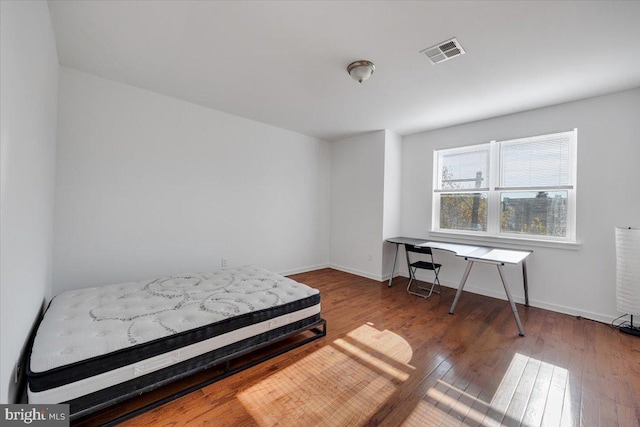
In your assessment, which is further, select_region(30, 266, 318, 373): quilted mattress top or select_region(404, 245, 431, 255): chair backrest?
select_region(404, 245, 431, 255): chair backrest

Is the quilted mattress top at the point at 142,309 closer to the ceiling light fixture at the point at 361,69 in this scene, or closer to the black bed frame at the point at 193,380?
the black bed frame at the point at 193,380

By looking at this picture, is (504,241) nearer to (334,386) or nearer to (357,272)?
(357,272)

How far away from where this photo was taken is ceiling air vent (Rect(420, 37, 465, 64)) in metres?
2.11

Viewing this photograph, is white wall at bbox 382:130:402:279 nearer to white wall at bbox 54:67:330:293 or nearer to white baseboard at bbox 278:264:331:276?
white baseboard at bbox 278:264:331:276

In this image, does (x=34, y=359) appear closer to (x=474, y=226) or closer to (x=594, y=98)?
(x=474, y=226)

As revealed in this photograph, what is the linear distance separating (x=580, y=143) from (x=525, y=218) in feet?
3.57

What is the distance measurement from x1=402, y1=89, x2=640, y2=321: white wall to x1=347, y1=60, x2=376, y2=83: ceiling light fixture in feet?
8.37

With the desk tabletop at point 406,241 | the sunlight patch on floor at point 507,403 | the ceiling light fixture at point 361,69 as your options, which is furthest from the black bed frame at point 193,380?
the ceiling light fixture at point 361,69

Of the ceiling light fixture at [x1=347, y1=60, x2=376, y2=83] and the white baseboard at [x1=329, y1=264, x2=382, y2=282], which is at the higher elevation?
the ceiling light fixture at [x1=347, y1=60, x2=376, y2=83]

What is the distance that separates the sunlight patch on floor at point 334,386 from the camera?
162 centimetres

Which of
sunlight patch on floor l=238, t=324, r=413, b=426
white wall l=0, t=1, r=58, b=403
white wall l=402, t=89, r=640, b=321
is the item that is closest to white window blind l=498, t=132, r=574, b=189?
white wall l=402, t=89, r=640, b=321

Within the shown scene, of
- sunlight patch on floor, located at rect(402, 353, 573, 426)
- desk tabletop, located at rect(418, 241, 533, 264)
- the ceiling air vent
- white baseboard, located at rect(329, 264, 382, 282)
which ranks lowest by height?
sunlight patch on floor, located at rect(402, 353, 573, 426)

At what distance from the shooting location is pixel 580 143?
3.15m

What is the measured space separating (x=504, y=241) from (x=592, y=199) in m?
1.05
